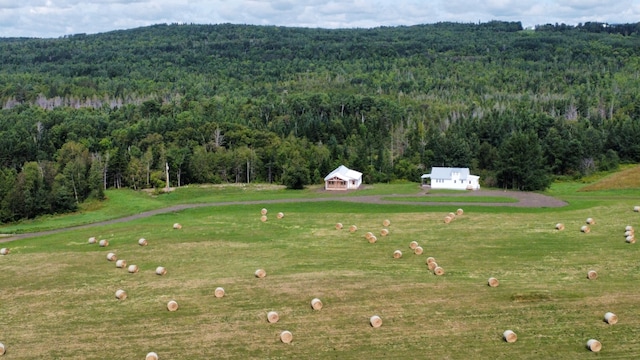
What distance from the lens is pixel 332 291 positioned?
3866 centimetres

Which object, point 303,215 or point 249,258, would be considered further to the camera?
point 303,215

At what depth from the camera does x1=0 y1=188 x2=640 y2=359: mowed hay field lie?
31.3 metres

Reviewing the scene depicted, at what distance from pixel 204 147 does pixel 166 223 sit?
171ft

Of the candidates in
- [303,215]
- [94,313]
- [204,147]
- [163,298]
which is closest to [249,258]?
[163,298]

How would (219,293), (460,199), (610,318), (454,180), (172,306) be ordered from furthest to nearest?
1. (454,180)
2. (460,199)
3. (219,293)
4. (172,306)
5. (610,318)

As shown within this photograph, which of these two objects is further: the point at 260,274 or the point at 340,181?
the point at 340,181

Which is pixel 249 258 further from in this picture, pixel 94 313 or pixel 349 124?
pixel 349 124

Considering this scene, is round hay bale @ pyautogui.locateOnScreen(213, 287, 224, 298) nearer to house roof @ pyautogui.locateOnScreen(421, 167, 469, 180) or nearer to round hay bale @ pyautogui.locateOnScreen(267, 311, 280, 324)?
round hay bale @ pyautogui.locateOnScreen(267, 311, 280, 324)

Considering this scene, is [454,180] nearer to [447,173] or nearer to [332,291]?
[447,173]

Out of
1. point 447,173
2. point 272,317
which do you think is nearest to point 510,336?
point 272,317

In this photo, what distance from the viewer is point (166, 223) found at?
6569cm

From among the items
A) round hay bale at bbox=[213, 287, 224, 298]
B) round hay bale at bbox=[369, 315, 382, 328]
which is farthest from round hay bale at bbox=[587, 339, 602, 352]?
round hay bale at bbox=[213, 287, 224, 298]

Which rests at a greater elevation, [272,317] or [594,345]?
[594,345]

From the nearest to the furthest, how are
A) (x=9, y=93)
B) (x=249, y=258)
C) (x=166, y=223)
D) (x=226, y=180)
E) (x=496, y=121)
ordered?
(x=249, y=258) → (x=166, y=223) → (x=226, y=180) → (x=496, y=121) → (x=9, y=93)
